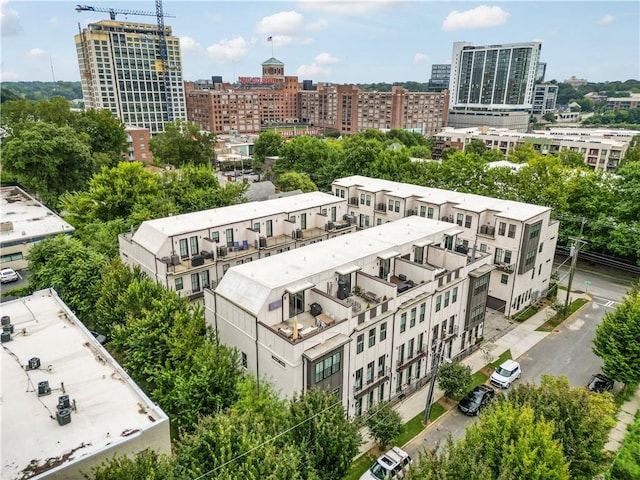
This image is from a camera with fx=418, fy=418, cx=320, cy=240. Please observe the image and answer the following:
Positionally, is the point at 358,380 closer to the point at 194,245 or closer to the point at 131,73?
the point at 194,245

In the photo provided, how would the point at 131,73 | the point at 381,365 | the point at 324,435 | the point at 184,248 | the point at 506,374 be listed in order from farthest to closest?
1. the point at 131,73
2. the point at 184,248
3. the point at 506,374
4. the point at 381,365
5. the point at 324,435

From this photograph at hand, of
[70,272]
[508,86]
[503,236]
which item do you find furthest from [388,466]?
[508,86]

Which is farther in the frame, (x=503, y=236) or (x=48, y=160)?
(x=48, y=160)

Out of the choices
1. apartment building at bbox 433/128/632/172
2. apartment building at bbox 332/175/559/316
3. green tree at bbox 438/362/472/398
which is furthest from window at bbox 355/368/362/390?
apartment building at bbox 433/128/632/172

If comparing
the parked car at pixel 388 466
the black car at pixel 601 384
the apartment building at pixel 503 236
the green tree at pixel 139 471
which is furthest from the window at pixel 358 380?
the black car at pixel 601 384

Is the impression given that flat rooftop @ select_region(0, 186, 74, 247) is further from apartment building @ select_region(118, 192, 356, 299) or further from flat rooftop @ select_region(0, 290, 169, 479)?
flat rooftop @ select_region(0, 290, 169, 479)
